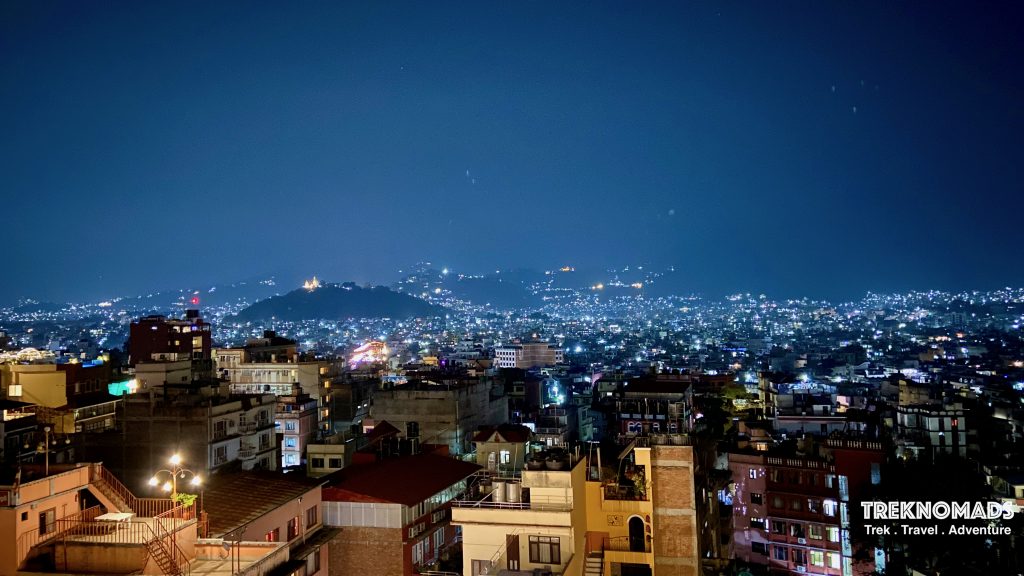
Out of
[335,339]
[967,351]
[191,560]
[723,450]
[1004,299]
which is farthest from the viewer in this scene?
→ [1004,299]

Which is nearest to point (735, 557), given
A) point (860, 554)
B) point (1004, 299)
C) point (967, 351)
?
point (860, 554)

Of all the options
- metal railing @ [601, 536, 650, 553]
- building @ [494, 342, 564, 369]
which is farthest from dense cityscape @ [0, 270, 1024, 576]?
building @ [494, 342, 564, 369]

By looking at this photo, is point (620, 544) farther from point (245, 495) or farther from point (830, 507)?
point (830, 507)

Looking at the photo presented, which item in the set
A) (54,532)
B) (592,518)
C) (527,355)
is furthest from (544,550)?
(527,355)

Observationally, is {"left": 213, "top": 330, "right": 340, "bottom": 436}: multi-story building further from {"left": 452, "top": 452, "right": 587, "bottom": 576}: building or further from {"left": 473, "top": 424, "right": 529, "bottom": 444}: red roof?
{"left": 452, "top": 452, "right": 587, "bottom": 576}: building

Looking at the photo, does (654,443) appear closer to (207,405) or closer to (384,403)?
(207,405)

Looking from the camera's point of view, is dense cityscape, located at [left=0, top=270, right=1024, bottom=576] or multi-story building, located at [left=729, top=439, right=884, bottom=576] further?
multi-story building, located at [left=729, top=439, right=884, bottom=576]

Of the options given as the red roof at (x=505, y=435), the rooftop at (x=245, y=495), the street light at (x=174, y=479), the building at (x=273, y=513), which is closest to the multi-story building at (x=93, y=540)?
the street light at (x=174, y=479)
